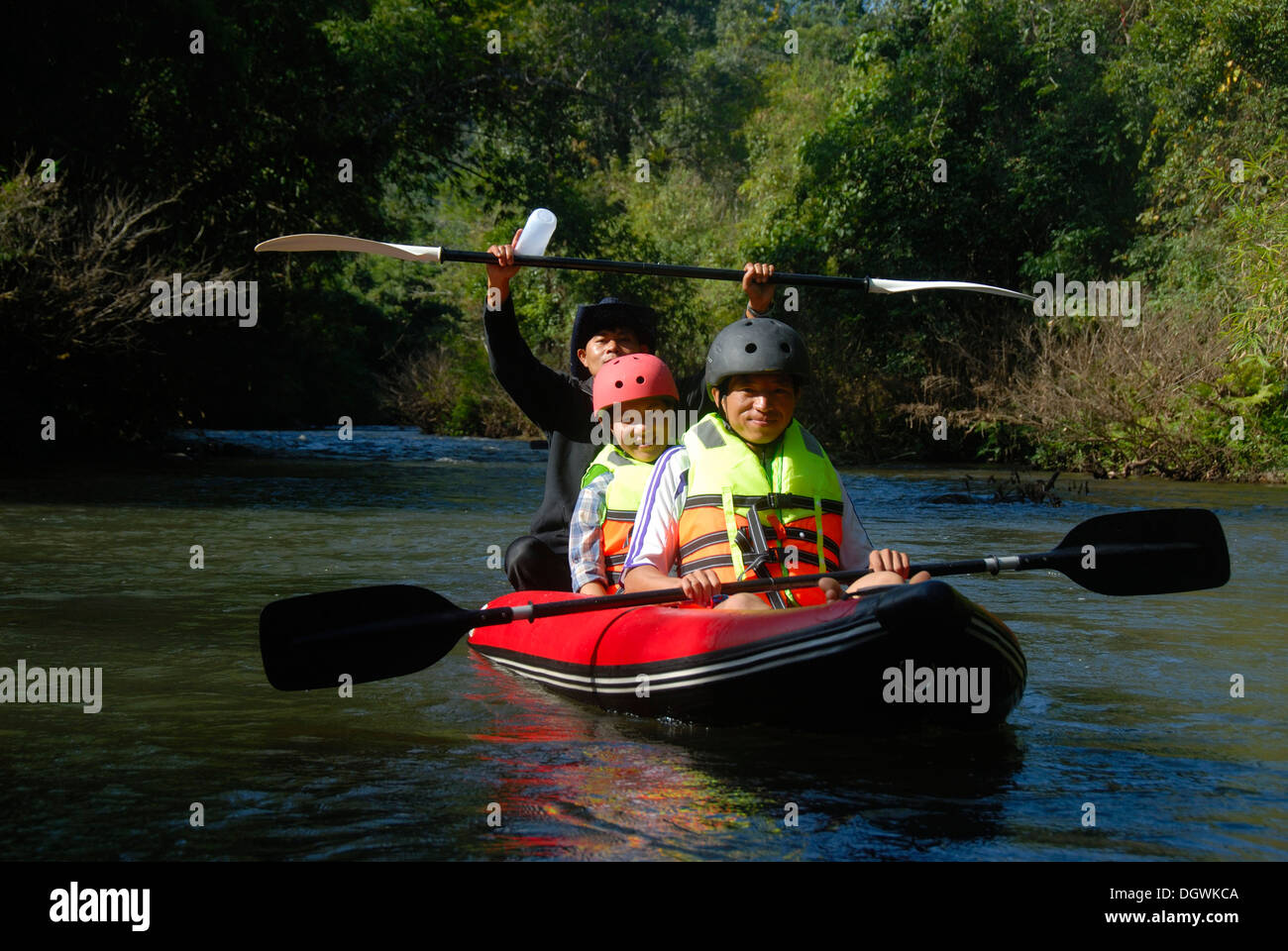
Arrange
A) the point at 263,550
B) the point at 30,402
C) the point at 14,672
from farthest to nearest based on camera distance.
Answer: the point at 30,402 → the point at 263,550 → the point at 14,672

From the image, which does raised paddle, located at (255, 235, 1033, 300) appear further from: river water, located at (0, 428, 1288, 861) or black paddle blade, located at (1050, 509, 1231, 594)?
river water, located at (0, 428, 1288, 861)

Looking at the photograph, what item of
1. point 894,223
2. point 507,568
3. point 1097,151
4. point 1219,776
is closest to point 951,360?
point 894,223

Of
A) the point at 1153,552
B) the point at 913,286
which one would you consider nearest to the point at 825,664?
the point at 1153,552

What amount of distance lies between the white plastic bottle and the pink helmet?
115 cm

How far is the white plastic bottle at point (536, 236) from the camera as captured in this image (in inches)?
246

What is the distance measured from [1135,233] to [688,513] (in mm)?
19065

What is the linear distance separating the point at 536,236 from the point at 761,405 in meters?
2.04

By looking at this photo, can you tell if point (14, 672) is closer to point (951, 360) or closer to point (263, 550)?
point (263, 550)

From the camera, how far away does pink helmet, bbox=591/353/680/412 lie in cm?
523

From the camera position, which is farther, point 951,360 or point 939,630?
point 951,360

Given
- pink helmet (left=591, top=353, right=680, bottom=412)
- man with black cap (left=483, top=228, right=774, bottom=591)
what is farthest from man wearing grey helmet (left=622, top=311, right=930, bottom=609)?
man with black cap (left=483, top=228, right=774, bottom=591)

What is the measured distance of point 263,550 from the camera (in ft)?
31.9

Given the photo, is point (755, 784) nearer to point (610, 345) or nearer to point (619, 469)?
point (619, 469)
